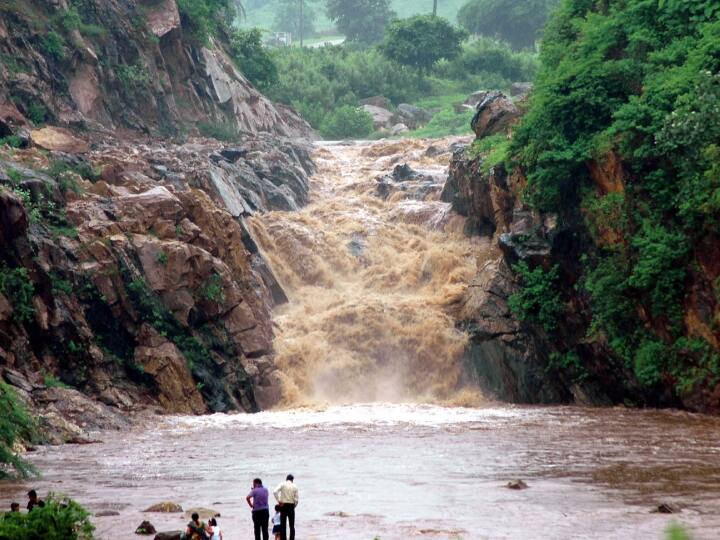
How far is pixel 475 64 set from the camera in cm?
8781

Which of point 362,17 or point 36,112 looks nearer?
point 36,112

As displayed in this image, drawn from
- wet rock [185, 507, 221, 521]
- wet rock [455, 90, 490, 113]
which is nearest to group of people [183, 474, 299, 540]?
wet rock [185, 507, 221, 521]

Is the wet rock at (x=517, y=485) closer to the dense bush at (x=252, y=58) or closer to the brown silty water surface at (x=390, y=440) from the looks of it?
the brown silty water surface at (x=390, y=440)

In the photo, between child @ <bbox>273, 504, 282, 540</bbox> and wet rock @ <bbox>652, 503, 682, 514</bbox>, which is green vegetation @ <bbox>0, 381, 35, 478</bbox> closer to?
child @ <bbox>273, 504, 282, 540</bbox>

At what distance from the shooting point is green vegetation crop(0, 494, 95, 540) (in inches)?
495

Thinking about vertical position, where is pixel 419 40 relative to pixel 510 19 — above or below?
below

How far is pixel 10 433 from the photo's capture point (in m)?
21.5

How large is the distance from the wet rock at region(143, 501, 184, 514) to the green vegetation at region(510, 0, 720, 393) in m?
16.8

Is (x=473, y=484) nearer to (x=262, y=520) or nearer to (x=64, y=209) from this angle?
(x=262, y=520)

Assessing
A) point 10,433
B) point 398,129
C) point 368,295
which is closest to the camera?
point 10,433

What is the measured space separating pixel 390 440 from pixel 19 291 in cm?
1152

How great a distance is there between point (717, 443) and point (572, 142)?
1229cm

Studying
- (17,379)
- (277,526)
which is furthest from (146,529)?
(17,379)

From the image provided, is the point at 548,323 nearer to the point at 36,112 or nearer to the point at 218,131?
the point at 36,112
